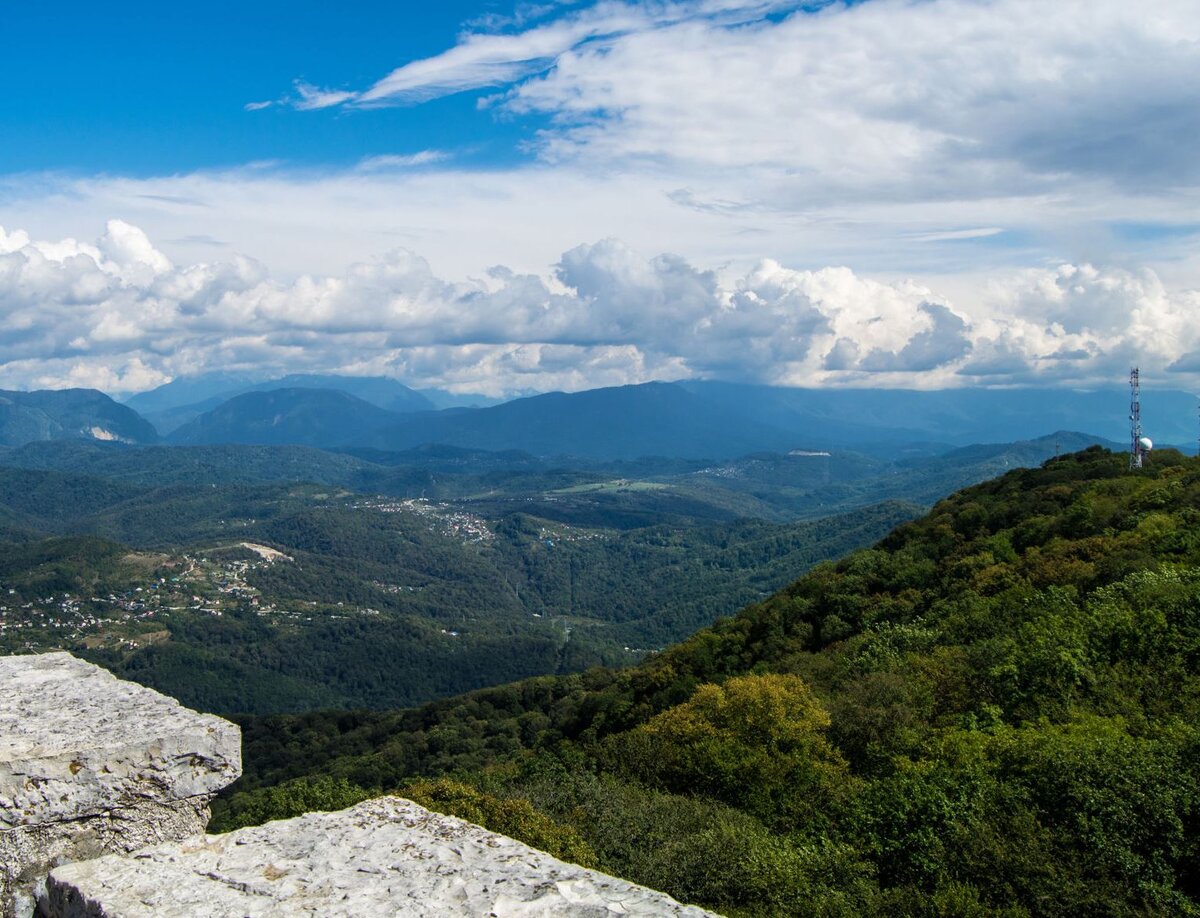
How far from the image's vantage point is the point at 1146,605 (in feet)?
92.4

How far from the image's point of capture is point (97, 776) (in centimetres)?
675

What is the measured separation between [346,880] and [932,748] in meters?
20.2

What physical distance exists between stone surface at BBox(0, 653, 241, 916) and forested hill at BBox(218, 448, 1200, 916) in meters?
9.45

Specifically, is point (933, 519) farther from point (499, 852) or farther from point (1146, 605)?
point (499, 852)

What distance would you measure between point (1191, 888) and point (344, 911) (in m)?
15.4

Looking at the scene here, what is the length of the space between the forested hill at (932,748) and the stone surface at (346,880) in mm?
9441

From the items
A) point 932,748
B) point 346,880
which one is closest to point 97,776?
point 346,880

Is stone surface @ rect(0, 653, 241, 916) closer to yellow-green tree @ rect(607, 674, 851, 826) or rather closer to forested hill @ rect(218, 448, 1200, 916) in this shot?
forested hill @ rect(218, 448, 1200, 916)

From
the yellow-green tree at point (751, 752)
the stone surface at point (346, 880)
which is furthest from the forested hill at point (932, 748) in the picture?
the stone surface at point (346, 880)

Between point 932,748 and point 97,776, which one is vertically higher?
point 97,776

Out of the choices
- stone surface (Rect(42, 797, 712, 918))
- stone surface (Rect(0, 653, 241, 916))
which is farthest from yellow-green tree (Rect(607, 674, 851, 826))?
stone surface (Rect(0, 653, 241, 916))

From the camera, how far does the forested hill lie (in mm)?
15000

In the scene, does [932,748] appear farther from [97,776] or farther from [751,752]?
[97,776]

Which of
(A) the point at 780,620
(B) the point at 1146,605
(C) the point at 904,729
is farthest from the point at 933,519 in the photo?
(C) the point at 904,729
